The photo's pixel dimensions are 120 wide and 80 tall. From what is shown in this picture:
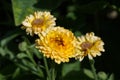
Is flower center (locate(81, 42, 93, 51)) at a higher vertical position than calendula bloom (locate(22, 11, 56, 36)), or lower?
lower

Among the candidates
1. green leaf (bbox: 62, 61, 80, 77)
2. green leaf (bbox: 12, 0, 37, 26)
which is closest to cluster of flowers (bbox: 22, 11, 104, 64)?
green leaf (bbox: 12, 0, 37, 26)

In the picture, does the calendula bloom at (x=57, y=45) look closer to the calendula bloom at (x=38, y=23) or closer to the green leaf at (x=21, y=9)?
the calendula bloom at (x=38, y=23)

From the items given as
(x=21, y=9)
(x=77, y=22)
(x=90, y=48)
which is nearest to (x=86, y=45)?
(x=90, y=48)

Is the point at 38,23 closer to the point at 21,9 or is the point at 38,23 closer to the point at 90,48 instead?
the point at 90,48

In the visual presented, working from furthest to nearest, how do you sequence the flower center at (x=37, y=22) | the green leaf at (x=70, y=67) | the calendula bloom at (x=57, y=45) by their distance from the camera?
1. the green leaf at (x=70, y=67)
2. the flower center at (x=37, y=22)
3. the calendula bloom at (x=57, y=45)

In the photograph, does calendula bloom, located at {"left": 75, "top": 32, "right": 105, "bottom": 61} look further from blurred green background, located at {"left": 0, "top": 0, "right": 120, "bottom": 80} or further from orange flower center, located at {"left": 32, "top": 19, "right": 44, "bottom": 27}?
blurred green background, located at {"left": 0, "top": 0, "right": 120, "bottom": 80}

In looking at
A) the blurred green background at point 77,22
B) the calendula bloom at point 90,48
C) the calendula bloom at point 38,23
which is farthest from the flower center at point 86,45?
the blurred green background at point 77,22

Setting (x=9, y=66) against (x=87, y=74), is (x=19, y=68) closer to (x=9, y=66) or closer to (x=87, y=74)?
(x=9, y=66)

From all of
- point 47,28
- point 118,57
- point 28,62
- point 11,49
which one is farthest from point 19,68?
point 118,57
